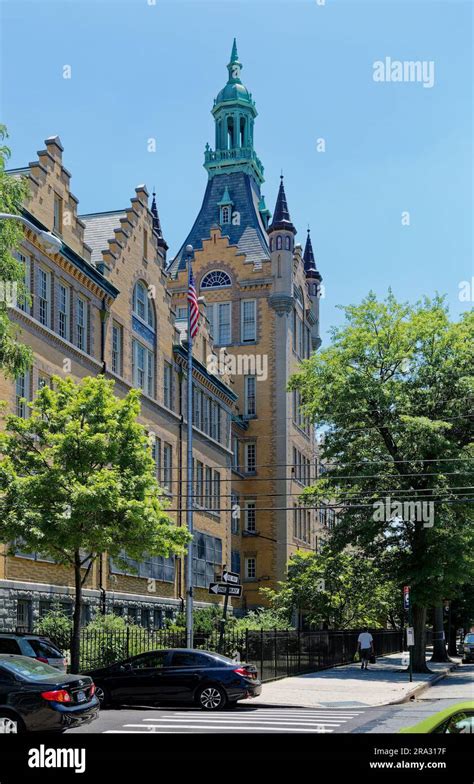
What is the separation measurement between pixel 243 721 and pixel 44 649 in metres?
5.31

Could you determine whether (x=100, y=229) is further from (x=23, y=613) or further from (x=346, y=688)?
(x=346, y=688)

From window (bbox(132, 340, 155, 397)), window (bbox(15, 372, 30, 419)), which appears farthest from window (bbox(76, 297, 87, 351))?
window (bbox(132, 340, 155, 397))

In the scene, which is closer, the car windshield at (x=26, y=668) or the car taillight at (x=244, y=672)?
the car windshield at (x=26, y=668)

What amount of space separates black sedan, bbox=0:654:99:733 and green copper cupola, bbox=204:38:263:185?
217 ft

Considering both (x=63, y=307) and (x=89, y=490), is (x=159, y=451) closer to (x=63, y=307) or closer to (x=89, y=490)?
(x=63, y=307)

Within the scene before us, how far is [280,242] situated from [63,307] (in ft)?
116

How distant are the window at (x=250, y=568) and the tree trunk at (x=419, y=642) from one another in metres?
25.8

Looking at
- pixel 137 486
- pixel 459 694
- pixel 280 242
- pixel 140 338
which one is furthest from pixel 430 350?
pixel 280 242

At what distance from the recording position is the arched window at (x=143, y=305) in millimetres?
44031

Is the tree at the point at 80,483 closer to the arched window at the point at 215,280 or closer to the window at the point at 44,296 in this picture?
Answer: the window at the point at 44,296

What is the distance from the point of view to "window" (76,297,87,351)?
3747 cm

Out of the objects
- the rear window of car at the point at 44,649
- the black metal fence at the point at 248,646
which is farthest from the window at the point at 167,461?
the rear window of car at the point at 44,649

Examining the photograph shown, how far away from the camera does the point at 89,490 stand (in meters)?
25.3

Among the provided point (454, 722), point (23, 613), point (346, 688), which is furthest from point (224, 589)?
point (454, 722)
